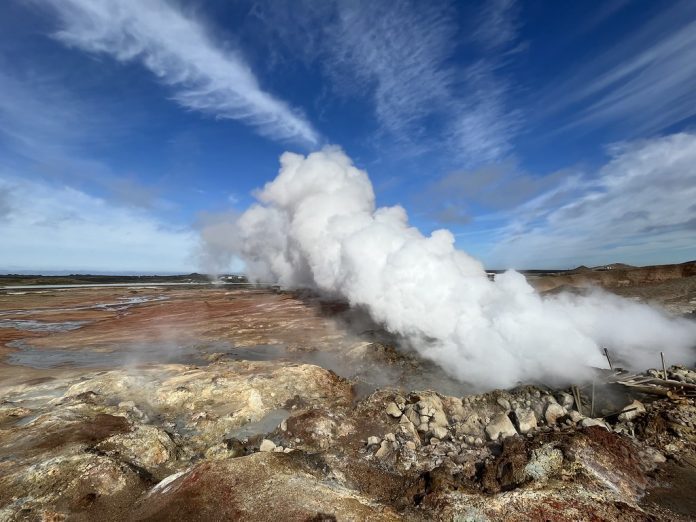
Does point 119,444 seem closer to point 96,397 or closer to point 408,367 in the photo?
point 96,397

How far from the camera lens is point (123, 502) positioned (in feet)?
25.7

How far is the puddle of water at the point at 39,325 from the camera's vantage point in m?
33.3

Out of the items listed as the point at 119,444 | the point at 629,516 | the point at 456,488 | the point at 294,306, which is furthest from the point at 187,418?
the point at 294,306

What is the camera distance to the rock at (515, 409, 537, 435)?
9.99m

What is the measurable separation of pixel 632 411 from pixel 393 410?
6.45 metres

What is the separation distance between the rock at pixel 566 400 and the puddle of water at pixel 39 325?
36.9 m

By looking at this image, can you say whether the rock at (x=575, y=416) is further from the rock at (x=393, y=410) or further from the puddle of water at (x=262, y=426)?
the puddle of water at (x=262, y=426)

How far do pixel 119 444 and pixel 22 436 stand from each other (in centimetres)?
313

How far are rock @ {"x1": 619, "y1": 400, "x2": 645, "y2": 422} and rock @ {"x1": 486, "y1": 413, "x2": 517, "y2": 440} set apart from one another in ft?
9.81

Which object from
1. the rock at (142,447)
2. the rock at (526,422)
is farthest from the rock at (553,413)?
the rock at (142,447)

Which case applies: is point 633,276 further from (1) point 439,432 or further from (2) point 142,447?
(2) point 142,447

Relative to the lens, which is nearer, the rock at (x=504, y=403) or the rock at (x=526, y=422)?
the rock at (x=526, y=422)

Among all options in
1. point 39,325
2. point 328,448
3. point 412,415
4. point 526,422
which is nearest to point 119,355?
point 328,448

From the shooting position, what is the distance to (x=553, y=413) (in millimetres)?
10461
